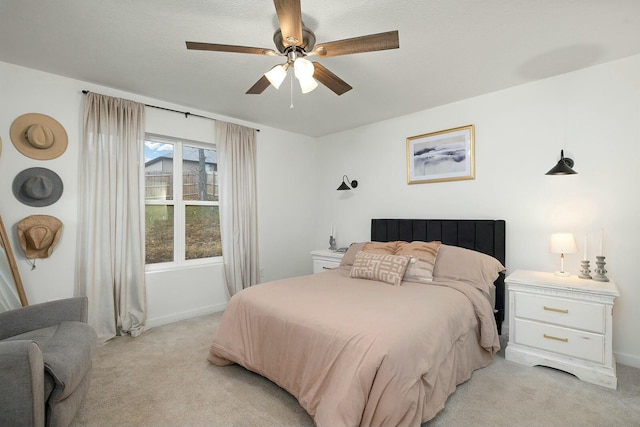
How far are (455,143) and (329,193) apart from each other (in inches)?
81.1

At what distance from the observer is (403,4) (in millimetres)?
1900

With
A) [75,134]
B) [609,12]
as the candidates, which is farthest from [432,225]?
[75,134]

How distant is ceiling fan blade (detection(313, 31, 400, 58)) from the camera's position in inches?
68.1

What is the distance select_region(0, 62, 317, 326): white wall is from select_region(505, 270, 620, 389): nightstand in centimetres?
304

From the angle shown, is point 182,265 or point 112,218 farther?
point 182,265

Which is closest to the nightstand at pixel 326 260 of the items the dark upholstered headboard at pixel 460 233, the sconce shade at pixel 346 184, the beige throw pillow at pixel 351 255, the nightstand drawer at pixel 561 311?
the beige throw pillow at pixel 351 255

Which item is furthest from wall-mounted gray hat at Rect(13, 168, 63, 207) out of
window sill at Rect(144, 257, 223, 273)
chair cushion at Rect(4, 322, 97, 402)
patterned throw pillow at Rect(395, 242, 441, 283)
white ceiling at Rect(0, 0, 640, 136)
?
patterned throw pillow at Rect(395, 242, 441, 283)

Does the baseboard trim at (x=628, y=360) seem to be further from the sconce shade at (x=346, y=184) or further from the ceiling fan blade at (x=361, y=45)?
the sconce shade at (x=346, y=184)

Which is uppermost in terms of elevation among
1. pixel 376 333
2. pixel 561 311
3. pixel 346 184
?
pixel 346 184

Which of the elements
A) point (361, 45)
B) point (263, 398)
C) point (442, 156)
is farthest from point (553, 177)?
point (263, 398)

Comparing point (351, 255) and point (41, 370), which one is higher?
point (351, 255)

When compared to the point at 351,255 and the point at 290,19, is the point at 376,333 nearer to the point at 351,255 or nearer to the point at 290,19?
the point at 290,19

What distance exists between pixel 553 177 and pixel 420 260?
4.87ft

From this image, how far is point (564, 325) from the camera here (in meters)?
2.38
